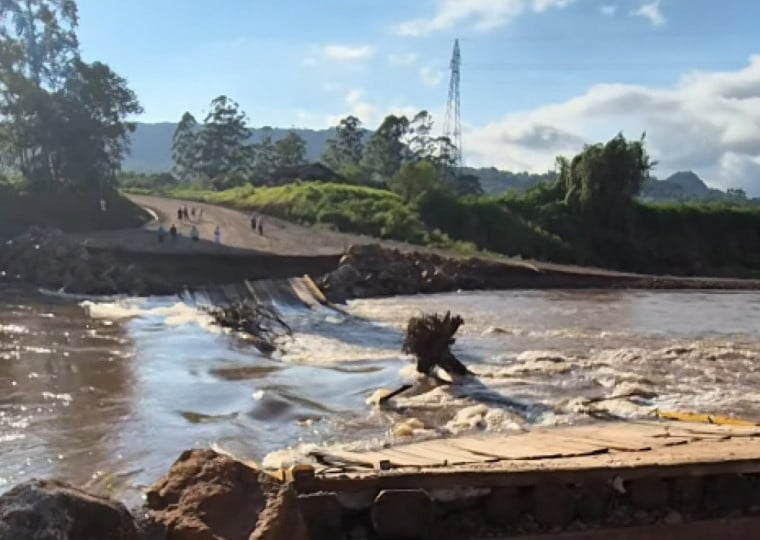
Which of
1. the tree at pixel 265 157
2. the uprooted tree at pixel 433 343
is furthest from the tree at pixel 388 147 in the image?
the uprooted tree at pixel 433 343

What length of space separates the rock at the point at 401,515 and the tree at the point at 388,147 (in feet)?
254

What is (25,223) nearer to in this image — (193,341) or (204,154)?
(193,341)

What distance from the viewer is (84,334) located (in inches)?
758

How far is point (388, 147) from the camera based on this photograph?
8450 centimetres

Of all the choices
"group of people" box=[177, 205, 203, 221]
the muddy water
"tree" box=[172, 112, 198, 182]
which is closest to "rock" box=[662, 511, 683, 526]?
the muddy water

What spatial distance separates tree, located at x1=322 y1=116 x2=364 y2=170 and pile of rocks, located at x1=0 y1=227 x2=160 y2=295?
67142 mm

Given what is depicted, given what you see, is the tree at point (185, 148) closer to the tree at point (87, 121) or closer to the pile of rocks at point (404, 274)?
the tree at point (87, 121)

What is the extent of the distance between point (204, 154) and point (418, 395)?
86347 mm

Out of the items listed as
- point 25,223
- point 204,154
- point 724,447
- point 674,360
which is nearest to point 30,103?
point 25,223

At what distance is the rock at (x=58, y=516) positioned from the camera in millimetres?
4336

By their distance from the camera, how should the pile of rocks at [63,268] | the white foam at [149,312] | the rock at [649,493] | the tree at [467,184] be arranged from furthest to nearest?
the tree at [467,184], the pile of rocks at [63,268], the white foam at [149,312], the rock at [649,493]

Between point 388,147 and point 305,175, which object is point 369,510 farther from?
point 388,147

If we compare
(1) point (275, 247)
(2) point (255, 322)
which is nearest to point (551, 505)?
(2) point (255, 322)

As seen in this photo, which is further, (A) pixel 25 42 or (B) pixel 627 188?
(B) pixel 627 188
